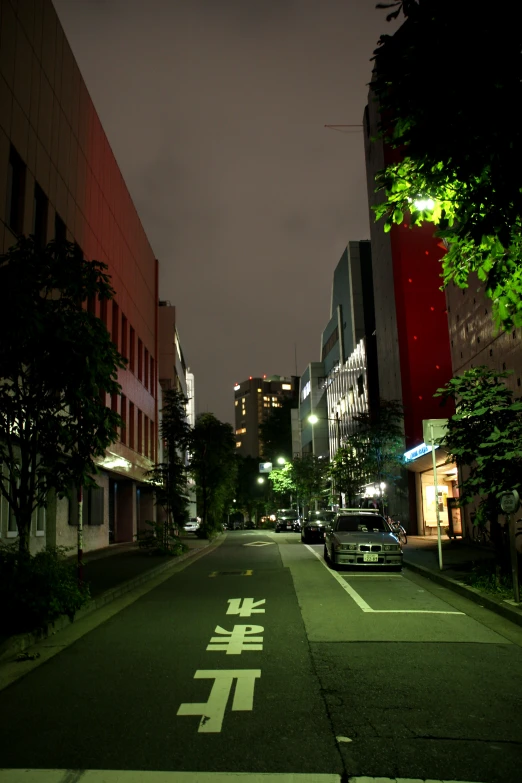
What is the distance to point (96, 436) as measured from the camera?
10.1m

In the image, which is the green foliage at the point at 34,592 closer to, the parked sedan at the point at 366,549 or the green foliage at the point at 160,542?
the parked sedan at the point at 366,549

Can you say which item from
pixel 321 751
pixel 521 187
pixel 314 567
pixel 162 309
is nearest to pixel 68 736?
pixel 321 751

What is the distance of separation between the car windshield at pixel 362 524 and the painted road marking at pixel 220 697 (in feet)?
38.5

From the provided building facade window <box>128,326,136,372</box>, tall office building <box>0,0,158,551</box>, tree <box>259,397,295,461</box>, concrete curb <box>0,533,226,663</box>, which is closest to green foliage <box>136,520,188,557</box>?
tall office building <box>0,0,158,551</box>

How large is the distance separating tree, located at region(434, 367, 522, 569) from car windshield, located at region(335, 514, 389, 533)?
462 centimetres

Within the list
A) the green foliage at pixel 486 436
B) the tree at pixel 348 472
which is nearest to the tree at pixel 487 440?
the green foliage at pixel 486 436

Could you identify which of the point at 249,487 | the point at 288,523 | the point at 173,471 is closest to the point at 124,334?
the point at 173,471

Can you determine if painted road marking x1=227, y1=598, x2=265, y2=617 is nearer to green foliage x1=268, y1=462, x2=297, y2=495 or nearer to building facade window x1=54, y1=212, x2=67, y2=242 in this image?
building facade window x1=54, y1=212, x2=67, y2=242

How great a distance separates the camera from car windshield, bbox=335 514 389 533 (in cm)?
1809

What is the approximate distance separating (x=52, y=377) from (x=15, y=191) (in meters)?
10.1

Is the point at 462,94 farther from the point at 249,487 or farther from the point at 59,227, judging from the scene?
the point at 249,487

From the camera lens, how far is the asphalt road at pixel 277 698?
426 cm

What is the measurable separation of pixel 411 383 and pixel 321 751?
108 ft

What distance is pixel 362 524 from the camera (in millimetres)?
18375
